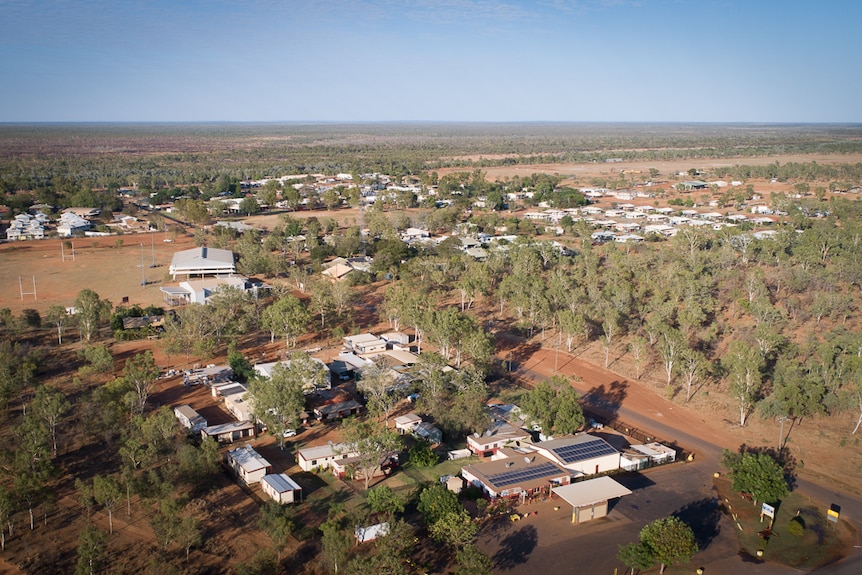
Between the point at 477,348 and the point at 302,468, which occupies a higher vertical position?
the point at 477,348

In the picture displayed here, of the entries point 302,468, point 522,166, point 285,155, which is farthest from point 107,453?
point 285,155

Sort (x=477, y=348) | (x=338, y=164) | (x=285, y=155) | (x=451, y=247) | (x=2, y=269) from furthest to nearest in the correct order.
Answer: (x=285, y=155)
(x=338, y=164)
(x=451, y=247)
(x=2, y=269)
(x=477, y=348)

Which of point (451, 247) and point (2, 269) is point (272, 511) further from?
point (2, 269)

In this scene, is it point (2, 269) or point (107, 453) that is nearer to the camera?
point (107, 453)

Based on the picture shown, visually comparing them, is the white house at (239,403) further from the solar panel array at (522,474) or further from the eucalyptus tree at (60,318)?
the eucalyptus tree at (60,318)

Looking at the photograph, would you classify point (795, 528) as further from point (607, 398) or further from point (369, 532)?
point (369, 532)

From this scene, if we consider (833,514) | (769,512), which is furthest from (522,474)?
(833,514)
